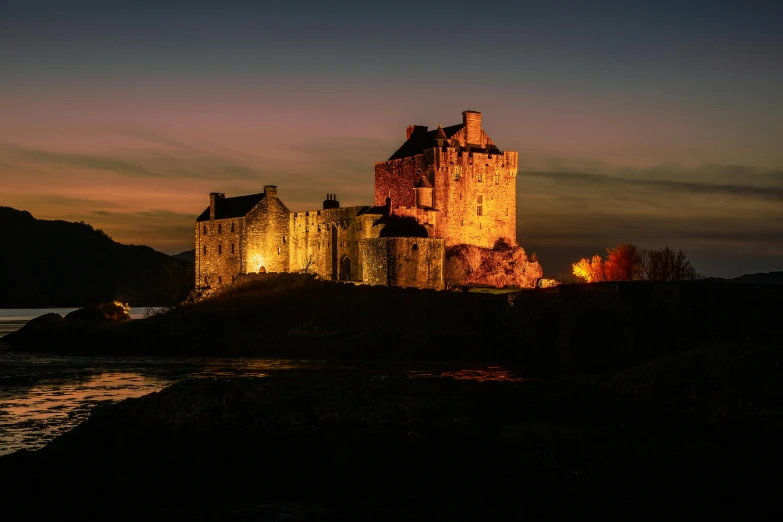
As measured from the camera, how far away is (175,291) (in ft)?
332

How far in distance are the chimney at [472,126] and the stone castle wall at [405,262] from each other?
17410 mm

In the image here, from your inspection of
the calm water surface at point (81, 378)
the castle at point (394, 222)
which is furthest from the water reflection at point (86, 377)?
the castle at point (394, 222)

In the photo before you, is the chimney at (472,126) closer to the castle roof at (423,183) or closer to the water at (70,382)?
the castle roof at (423,183)

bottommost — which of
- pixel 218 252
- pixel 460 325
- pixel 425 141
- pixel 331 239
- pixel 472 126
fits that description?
pixel 460 325

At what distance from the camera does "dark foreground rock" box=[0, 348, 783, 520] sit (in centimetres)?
1931

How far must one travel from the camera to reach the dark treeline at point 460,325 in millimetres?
48562

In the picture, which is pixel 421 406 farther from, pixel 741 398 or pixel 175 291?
pixel 175 291

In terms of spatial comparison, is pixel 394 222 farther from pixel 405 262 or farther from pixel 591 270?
pixel 591 270

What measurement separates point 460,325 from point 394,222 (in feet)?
54.4

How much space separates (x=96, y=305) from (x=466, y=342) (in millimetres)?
41664

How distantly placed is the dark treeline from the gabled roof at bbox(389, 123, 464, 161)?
690 inches

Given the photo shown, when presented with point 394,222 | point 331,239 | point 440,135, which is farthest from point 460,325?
point 440,135

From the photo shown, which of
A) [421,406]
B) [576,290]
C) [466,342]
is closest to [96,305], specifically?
[466,342]

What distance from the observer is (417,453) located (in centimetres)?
2325
